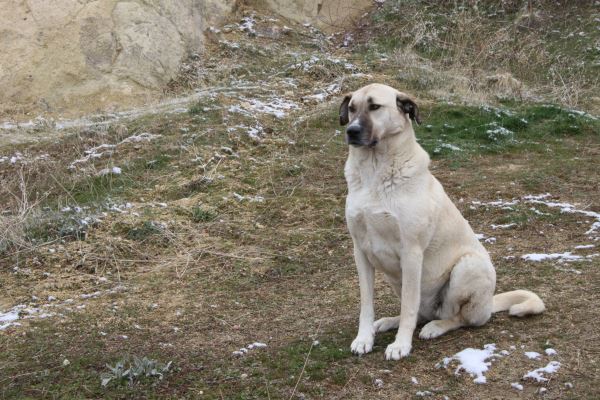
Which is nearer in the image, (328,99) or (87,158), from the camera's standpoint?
(87,158)

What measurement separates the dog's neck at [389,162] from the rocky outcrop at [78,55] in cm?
730

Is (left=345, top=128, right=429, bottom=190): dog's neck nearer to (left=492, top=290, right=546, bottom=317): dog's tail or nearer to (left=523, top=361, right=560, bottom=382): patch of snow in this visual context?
(left=492, top=290, right=546, bottom=317): dog's tail

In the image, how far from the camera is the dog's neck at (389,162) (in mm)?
3840

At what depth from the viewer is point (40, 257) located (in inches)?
229

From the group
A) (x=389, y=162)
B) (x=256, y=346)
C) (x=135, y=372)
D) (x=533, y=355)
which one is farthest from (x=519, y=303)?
(x=135, y=372)

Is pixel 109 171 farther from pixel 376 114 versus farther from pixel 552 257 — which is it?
pixel 552 257

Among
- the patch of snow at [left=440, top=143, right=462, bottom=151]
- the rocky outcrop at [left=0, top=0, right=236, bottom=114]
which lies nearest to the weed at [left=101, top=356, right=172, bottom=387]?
the patch of snow at [left=440, top=143, right=462, bottom=151]

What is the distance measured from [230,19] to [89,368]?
1062 centimetres

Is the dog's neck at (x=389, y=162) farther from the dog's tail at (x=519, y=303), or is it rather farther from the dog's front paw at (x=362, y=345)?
the dog's tail at (x=519, y=303)

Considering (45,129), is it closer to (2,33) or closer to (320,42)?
(2,33)

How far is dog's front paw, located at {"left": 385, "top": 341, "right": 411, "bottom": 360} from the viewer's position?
12.3 feet

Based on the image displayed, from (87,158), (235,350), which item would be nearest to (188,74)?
(87,158)

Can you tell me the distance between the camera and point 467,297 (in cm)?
399

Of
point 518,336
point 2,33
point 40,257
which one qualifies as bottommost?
point 40,257
